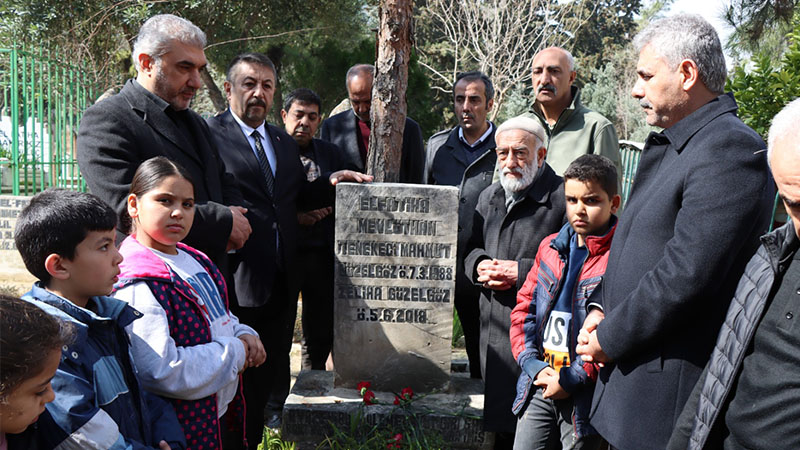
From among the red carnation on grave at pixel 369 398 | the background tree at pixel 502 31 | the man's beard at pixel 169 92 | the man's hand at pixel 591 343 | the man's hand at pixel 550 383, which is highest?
the background tree at pixel 502 31

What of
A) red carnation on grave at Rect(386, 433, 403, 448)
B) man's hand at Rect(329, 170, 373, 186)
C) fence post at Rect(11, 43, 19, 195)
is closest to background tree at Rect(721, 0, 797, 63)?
man's hand at Rect(329, 170, 373, 186)

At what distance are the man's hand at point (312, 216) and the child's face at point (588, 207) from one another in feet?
6.17

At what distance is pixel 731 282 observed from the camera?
2.04 metres

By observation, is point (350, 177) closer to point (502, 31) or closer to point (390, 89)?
point (390, 89)

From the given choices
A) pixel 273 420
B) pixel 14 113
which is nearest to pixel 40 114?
pixel 14 113

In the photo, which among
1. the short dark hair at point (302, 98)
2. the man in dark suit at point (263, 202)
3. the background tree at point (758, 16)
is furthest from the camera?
the background tree at point (758, 16)

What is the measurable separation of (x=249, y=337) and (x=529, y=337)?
1.17 meters

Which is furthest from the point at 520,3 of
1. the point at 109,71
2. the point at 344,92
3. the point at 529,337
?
the point at 529,337

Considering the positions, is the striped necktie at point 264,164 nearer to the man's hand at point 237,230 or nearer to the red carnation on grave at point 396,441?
the man's hand at point 237,230

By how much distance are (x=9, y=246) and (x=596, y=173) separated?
25.5 ft

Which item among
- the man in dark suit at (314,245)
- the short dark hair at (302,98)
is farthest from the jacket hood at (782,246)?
the short dark hair at (302,98)

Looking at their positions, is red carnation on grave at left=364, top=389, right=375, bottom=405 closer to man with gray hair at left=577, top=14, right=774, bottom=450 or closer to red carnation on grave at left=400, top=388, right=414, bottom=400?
red carnation on grave at left=400, top=388, right=414, bottom=400

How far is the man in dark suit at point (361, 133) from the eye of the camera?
15.5ft

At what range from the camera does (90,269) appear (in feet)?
6.09
